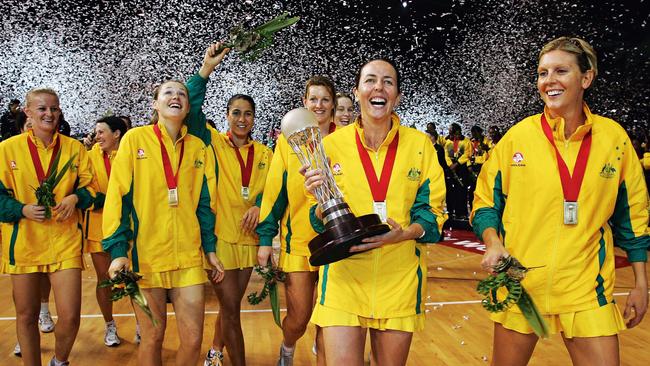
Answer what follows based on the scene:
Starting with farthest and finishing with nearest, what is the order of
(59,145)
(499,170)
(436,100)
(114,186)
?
1. (436,100)
2. (59,145)
3. (114,186)
4. (499,170)

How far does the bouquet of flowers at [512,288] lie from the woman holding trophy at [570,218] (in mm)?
51

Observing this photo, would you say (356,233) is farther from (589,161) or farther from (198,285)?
(198,285)

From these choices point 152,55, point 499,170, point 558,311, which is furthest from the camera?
point 152,55

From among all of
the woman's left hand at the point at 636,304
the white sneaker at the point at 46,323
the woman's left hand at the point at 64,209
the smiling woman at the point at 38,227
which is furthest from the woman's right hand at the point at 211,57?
the white sneaker at the point at 46,323

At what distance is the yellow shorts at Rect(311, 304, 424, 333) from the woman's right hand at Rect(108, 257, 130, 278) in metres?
1.05

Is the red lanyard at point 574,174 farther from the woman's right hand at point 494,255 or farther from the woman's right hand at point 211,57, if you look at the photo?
the woman's right hand at point 211,57

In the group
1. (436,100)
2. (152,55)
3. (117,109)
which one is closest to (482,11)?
(436,100)

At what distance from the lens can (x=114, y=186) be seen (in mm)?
3006

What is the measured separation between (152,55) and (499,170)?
17538mm

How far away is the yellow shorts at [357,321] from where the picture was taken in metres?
2.29

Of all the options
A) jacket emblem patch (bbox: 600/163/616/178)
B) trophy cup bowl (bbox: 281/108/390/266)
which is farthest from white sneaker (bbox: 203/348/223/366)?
jacket emblem patch (bbox: 600/163/616/178)

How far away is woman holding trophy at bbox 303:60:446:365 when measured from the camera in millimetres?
2295

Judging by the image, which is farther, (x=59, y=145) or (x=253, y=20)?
(x=253, y=20)

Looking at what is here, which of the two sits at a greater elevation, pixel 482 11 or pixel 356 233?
pixel 482 11
